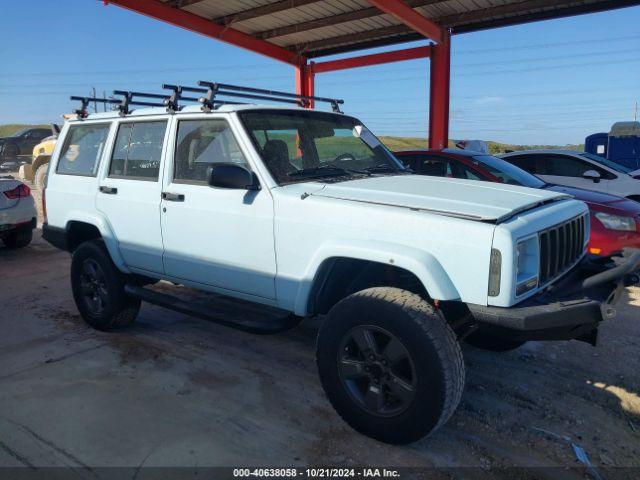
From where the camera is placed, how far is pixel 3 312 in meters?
5.45

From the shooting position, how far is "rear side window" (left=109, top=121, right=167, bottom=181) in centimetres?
417

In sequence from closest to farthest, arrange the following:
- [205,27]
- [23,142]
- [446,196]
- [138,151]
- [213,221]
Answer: [446,196], [213,221], [138,151], [205,27], [23,142]

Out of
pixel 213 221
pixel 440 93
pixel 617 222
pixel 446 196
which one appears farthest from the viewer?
pixel 440 93

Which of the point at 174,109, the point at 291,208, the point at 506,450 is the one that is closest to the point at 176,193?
the point at 174,109

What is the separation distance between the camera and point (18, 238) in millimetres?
8758

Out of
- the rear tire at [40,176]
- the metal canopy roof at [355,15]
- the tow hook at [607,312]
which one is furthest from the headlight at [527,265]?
the rear tire at [40,176]

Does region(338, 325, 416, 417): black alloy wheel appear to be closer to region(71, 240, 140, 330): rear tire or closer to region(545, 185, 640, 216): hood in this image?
region(71, 240, 140, 330): rear tire

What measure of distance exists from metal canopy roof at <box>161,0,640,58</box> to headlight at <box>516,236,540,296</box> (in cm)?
900

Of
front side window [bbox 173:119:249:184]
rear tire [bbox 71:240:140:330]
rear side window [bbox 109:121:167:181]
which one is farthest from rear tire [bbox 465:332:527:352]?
rear tire [bbox 71:240:140:330]

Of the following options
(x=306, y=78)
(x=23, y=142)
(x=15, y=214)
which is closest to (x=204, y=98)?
(x=15, y=214)

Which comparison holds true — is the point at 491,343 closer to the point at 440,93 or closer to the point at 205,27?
the point at 440,93

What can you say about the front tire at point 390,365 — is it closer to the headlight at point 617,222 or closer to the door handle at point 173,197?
the door handle at point 173,197

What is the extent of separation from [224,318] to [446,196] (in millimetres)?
1751

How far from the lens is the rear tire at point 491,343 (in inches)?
165
